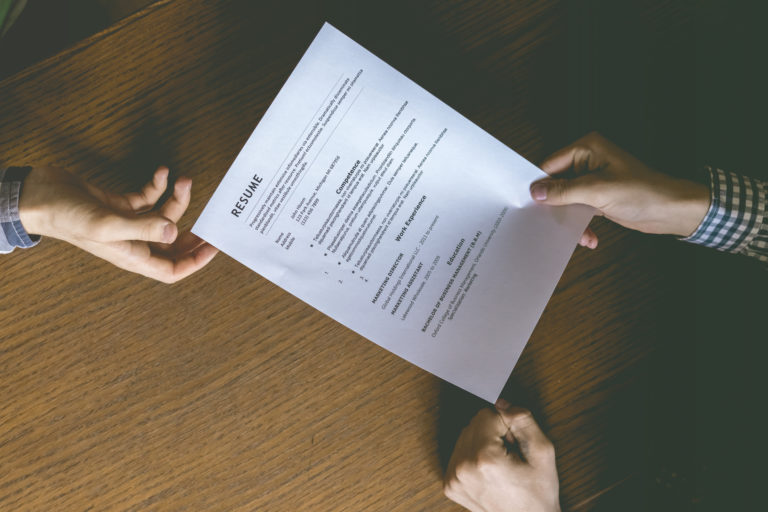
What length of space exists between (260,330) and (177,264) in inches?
4.5

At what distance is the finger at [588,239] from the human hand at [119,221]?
0.41m

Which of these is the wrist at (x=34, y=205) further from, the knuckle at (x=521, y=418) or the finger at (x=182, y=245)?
the knuckle at (x=521, y=418)

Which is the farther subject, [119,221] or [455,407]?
[455,407]

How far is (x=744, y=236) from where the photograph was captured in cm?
56

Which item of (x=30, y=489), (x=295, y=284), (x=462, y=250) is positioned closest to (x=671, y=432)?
(x=462, y=250)

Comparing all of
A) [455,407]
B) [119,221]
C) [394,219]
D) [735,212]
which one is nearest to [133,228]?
[119,221]

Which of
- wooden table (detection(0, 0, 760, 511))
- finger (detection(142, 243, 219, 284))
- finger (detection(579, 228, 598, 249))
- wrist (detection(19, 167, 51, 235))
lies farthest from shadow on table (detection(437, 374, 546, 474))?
wrist (detection(19, 167, 51, 235))

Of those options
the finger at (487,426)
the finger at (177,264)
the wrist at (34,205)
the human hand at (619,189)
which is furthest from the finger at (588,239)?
the wrist at (34,205)

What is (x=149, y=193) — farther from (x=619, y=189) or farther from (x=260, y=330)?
(x=619, y=189)

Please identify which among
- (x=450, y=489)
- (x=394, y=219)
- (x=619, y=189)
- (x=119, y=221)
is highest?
(x=619, y=189)

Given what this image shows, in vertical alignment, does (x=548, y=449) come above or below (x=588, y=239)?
below

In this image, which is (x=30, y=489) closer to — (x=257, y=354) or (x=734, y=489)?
(x=257, y=354)

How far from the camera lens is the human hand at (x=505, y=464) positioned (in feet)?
1.86

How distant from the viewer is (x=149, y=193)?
1.78 ft
